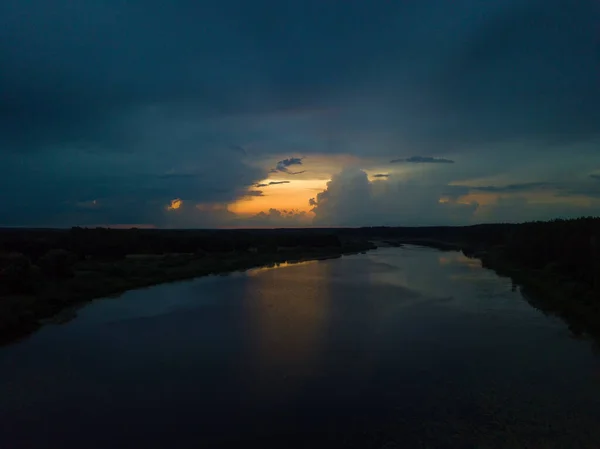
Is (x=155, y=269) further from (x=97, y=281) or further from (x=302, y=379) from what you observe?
(x=302, y=379)

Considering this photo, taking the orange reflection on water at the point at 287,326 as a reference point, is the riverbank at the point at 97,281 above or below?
above

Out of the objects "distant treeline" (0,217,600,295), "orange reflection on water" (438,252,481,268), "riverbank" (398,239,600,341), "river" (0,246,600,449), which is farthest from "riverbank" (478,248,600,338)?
"orange reflection on water" (438,252,481,268)

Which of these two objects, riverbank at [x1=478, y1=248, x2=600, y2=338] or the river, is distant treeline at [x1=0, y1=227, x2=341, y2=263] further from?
riverbank at [x1=478, y1=248, x2=600, y2=338]

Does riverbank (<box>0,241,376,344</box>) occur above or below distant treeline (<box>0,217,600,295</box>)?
below

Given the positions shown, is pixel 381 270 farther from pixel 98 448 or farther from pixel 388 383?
pixel 98 448

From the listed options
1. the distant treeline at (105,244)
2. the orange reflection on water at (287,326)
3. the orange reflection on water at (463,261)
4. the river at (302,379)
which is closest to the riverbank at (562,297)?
the river at (302,379)

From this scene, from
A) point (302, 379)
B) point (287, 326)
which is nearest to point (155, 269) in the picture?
point (287, 326)

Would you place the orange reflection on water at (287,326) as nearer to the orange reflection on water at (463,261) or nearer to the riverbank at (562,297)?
the riverbank at (562,297)
